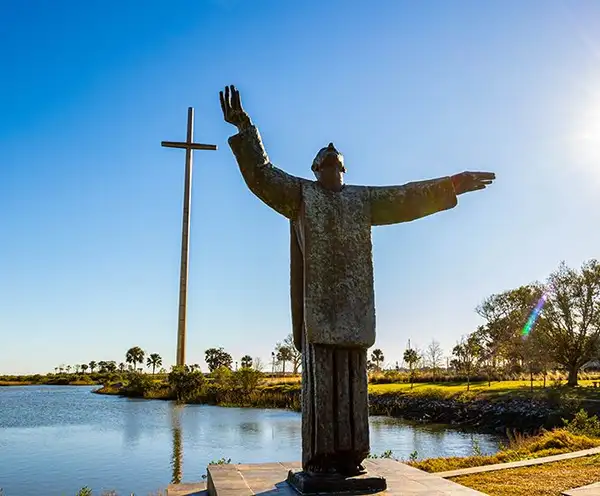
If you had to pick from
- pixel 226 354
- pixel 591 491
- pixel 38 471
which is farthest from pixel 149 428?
pixel 226 354

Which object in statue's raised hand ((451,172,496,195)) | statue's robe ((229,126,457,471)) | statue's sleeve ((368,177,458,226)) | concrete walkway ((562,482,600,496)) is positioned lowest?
concrete walkway ((562,482,600,496))

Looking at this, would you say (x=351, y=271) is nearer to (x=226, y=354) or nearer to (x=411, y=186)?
(x=411, y=186)

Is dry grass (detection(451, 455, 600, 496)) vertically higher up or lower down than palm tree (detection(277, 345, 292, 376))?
lower down

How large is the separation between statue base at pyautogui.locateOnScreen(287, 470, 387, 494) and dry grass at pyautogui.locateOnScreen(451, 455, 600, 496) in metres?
3.16

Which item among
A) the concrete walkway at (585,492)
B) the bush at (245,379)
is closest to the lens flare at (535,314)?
the bush at (245,379)

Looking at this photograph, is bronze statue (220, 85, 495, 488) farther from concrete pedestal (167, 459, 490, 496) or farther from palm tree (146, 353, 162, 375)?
palm tree (146, 353, 162, 375)

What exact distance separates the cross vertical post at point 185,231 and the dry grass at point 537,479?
774 inches

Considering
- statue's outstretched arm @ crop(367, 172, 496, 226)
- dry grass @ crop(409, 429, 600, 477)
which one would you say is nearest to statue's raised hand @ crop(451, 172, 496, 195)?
statue's outstretched arm @ crop(367, 172, 496, 226)

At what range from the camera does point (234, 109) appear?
5.03m

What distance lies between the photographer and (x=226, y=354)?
75312mm

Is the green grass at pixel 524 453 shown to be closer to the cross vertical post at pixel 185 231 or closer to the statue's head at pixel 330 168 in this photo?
A: the statue's head at pixel 330 168

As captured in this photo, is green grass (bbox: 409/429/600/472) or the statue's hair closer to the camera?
the statue's hair

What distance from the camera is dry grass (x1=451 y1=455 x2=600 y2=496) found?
7.05 meters

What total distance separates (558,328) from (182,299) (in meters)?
19.2
